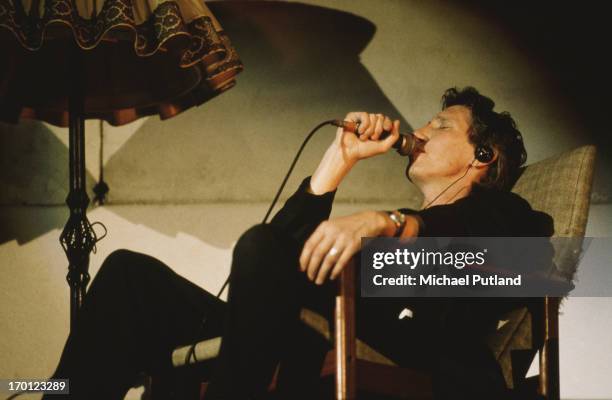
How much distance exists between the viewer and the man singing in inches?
37.1

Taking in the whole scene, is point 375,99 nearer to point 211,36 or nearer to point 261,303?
point 211,36

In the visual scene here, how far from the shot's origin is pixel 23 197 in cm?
216

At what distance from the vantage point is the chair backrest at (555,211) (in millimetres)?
1227

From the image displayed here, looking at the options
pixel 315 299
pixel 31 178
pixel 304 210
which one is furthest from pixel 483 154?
pixel 31 178

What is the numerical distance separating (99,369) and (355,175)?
127 centimetres

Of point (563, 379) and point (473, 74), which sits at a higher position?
point (473, 74)

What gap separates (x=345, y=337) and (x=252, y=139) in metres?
1.36

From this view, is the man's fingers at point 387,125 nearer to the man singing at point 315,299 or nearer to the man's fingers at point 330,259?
the man singing at point 315,299

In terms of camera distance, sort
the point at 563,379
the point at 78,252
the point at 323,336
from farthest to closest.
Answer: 1. the point at 563,379
2. the point at 78,252
3. the point at 323,336

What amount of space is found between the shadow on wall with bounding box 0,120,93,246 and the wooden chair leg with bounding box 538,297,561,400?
1.73 m

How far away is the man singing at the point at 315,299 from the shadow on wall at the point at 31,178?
0.98m

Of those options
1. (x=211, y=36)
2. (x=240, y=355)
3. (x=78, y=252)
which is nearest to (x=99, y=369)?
(x=240, y=355)

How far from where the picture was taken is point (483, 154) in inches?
58.7

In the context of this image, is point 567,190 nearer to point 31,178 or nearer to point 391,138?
point 391,138
